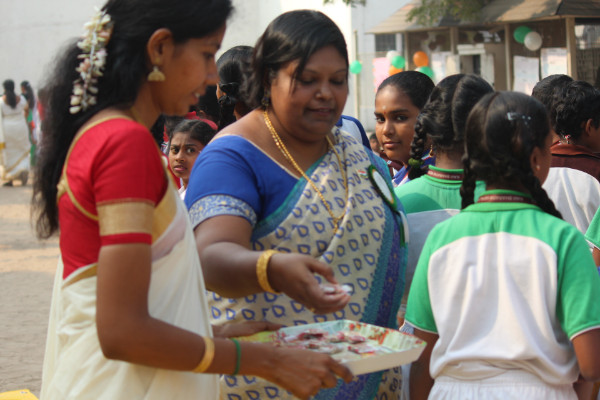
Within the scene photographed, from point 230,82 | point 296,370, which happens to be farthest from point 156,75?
point 230,82

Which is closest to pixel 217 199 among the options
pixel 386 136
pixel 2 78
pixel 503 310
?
pixel 503 310

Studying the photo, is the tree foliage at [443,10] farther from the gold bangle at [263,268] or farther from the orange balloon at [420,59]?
the gold bangle at [263,268]

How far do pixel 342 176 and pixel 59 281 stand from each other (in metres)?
0.97

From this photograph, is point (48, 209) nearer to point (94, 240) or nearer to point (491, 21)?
point (94, 240)

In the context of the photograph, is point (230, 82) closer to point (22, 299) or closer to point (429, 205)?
point (429, 205)

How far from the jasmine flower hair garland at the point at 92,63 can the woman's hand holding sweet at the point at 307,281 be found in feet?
1.96

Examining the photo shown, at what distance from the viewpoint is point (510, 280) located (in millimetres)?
2246

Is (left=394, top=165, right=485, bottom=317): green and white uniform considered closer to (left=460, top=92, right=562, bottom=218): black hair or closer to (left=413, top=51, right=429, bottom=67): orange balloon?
(left=460, top=92, right=562, bottom=218): black hair

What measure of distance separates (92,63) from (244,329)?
79 centimetres

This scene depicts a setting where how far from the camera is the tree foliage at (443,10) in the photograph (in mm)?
12555

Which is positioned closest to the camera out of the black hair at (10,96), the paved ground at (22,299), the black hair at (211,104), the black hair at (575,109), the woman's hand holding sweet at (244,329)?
the woman's hand holding sweet at (244,329)

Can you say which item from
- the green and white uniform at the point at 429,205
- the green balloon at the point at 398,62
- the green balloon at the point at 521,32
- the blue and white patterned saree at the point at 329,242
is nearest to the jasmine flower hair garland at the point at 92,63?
the blue and white patterned saree at the point at 329,242

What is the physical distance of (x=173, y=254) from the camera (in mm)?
Result: 1854

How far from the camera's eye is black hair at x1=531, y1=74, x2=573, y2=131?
13.9ft
